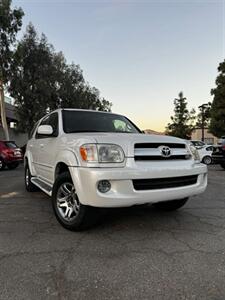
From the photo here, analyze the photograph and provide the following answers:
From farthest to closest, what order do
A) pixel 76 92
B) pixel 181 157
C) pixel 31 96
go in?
pixel 76 92
pixel 31 96
pixel 181 157

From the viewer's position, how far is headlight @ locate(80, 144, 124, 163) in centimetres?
309

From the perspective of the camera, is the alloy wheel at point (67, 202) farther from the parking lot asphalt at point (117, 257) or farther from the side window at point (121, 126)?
the side window at point (121, 126)

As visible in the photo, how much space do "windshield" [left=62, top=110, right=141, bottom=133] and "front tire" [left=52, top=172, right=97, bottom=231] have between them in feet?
3.23

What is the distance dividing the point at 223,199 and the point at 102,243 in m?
3.52

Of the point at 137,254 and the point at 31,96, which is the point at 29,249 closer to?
the point at 137,254

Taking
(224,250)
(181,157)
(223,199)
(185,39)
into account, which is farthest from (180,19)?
(224,250)

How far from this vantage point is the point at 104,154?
310 cm

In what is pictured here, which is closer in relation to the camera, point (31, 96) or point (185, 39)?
point (185, 39)

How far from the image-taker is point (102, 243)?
122 inches

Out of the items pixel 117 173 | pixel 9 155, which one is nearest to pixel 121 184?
pixel 117 173

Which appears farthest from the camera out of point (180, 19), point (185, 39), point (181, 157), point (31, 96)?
point (31, 96)

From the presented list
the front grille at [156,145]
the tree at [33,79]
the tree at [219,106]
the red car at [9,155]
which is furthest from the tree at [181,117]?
the front grille at [156,145]

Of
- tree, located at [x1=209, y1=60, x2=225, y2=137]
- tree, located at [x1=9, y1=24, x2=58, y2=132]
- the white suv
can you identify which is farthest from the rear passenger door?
tree, located at [x1=209, y1=60, x2=225, y2=137]

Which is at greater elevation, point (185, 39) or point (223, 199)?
point (185, 39)
